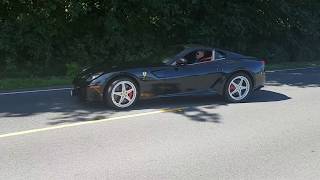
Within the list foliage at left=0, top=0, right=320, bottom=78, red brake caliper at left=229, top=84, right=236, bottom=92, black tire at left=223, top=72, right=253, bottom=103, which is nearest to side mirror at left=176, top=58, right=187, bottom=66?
black tire at left=223, top=72, right=253, bottom=103

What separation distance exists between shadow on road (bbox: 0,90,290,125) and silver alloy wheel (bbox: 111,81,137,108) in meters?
0.18

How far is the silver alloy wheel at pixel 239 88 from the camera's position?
10258 mm

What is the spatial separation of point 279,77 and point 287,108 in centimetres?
526

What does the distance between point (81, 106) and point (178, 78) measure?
6.07ft

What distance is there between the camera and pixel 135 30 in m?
18.1

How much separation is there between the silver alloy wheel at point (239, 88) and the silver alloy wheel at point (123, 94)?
6.57 feet

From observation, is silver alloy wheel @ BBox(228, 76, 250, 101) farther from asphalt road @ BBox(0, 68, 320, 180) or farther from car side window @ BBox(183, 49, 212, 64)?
car side window @ BBox(183, 49, 212, 64)

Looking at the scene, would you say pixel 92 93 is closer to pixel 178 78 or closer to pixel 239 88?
pixel 178 78

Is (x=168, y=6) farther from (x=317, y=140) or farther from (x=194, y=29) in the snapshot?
(x=317, y=140)

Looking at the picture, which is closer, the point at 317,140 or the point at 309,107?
the point at 317,140

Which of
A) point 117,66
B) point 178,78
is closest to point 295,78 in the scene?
point 178,78

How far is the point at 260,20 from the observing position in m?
21.0

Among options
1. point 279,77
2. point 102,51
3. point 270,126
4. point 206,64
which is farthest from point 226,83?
point 102,51

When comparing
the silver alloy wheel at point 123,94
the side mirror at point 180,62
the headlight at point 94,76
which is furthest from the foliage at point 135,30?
the headlight at point 94,76
